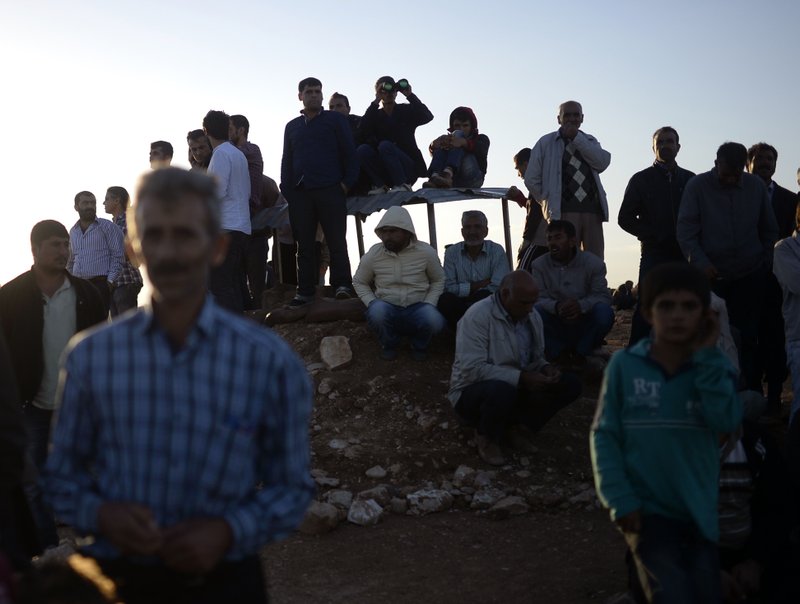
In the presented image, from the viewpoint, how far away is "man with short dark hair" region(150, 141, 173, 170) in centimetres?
1041

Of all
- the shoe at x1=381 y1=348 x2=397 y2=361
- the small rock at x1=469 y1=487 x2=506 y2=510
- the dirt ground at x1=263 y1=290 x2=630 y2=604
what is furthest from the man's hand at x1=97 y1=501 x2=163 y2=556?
the shoe at x1=381 y1=348 x2=397 y2=361

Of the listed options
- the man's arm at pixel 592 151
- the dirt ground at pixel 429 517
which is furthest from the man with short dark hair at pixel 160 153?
the man's arm at pixel 592 151

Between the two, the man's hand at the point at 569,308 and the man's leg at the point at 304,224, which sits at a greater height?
the man's leg at the point at 304,224

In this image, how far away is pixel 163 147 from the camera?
34.4 feet

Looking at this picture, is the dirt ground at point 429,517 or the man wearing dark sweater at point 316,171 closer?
the dirt ground at point 429,517

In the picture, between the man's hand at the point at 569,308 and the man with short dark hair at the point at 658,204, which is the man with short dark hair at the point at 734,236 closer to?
the man with short dark hair at the point at 658,204

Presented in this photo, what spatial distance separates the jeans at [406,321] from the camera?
907cm

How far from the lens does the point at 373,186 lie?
11.6 metres

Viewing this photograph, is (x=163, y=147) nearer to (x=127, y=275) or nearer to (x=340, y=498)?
(x=127, y=275)

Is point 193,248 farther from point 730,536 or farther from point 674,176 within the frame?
point 674,176

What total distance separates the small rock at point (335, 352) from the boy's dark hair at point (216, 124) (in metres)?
2.15

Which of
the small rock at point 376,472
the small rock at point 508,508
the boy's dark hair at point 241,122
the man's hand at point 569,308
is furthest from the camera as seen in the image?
the boy's dark hair at point 241,122

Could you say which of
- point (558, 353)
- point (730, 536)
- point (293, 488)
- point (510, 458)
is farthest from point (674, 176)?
point (293, 488)

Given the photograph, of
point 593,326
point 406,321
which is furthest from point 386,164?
point 593,326
